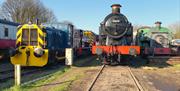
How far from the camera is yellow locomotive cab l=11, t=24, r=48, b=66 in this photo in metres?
18.1

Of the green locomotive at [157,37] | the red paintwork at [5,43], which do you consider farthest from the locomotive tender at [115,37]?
the red paintwork at [5,43]

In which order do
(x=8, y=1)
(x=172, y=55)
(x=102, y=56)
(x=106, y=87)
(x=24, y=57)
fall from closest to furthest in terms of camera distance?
(x=106, y=87), (x=24, y=57), (x=102, y=56), (x=172, y=55), (x=8, y=1)

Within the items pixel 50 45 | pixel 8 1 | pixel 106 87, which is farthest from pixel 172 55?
pixel 8 1

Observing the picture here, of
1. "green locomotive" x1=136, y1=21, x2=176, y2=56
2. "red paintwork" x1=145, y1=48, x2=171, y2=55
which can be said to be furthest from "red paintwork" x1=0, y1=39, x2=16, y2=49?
"red paintwork" x1=145, y1=48, x2=171, y2=55

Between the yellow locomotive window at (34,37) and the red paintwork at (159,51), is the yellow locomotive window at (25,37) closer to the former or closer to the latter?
the yellow locomotive window at (34,37)

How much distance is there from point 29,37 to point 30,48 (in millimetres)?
907

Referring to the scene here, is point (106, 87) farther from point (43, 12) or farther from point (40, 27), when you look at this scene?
point (43, 12)

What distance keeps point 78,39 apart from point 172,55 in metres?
7.80

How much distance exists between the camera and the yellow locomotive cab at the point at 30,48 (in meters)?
18.1

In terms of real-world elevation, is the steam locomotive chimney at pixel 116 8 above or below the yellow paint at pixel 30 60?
above

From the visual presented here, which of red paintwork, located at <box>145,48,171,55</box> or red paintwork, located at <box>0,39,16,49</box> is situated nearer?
red paintwork, located at <box>145,48,171,55</box>

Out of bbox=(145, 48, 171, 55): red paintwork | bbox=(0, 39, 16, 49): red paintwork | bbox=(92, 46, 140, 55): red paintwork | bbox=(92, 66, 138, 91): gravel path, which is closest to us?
bbox=(92, 66, 138, 91): gravel path

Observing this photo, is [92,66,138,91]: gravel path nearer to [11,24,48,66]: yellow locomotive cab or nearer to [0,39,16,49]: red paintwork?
[11,24,48,66]: yellow locomotive cab

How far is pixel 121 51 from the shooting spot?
20219 millimetres
